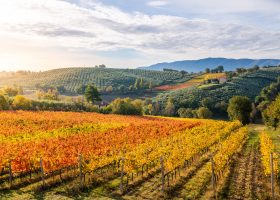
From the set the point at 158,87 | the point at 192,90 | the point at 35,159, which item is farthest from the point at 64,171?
the point at 158,87

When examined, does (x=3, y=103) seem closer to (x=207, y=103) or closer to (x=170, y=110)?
(x=170, y=110)

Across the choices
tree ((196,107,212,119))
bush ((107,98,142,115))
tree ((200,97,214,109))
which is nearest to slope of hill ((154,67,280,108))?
tree ((200,97,214,109))

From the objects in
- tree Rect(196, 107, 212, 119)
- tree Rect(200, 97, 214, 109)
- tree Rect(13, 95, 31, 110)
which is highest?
tree Rect(13, 95, 31, 110)

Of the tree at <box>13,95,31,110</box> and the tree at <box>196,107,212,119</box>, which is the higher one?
the tree at <box>13,95,31,110</box>

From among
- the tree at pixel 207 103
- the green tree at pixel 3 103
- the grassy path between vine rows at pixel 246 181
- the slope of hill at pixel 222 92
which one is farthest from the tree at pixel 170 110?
the grassy path between vine rows at pixel 246 181

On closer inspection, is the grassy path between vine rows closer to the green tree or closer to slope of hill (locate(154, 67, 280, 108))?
the green tree

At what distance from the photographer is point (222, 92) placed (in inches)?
5374

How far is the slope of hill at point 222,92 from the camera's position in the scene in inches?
4966

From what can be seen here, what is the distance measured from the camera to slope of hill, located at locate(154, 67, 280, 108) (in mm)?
126125

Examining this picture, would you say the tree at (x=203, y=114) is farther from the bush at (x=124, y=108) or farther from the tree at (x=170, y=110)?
the bush at (x=124, y=108)

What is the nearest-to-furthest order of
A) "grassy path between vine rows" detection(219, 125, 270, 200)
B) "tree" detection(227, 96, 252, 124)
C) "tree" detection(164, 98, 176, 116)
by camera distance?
"grassy path between vine rows" detection(219, 125, 270, 200) < "tree" detection(227, 96, 252, 124) < "tree" detection(164, 98, 176, 116)

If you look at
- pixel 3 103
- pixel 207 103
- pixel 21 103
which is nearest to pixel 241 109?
pixel 207 103

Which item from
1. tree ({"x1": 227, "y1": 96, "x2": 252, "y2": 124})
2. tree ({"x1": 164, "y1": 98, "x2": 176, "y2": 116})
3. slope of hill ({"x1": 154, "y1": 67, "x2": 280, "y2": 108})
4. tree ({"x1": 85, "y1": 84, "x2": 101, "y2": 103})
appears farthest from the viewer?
slope of hill ({"x1": 154, "y1": 67, "x2": 280, "y2": 108})

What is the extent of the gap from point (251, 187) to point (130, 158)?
8.39 metres
